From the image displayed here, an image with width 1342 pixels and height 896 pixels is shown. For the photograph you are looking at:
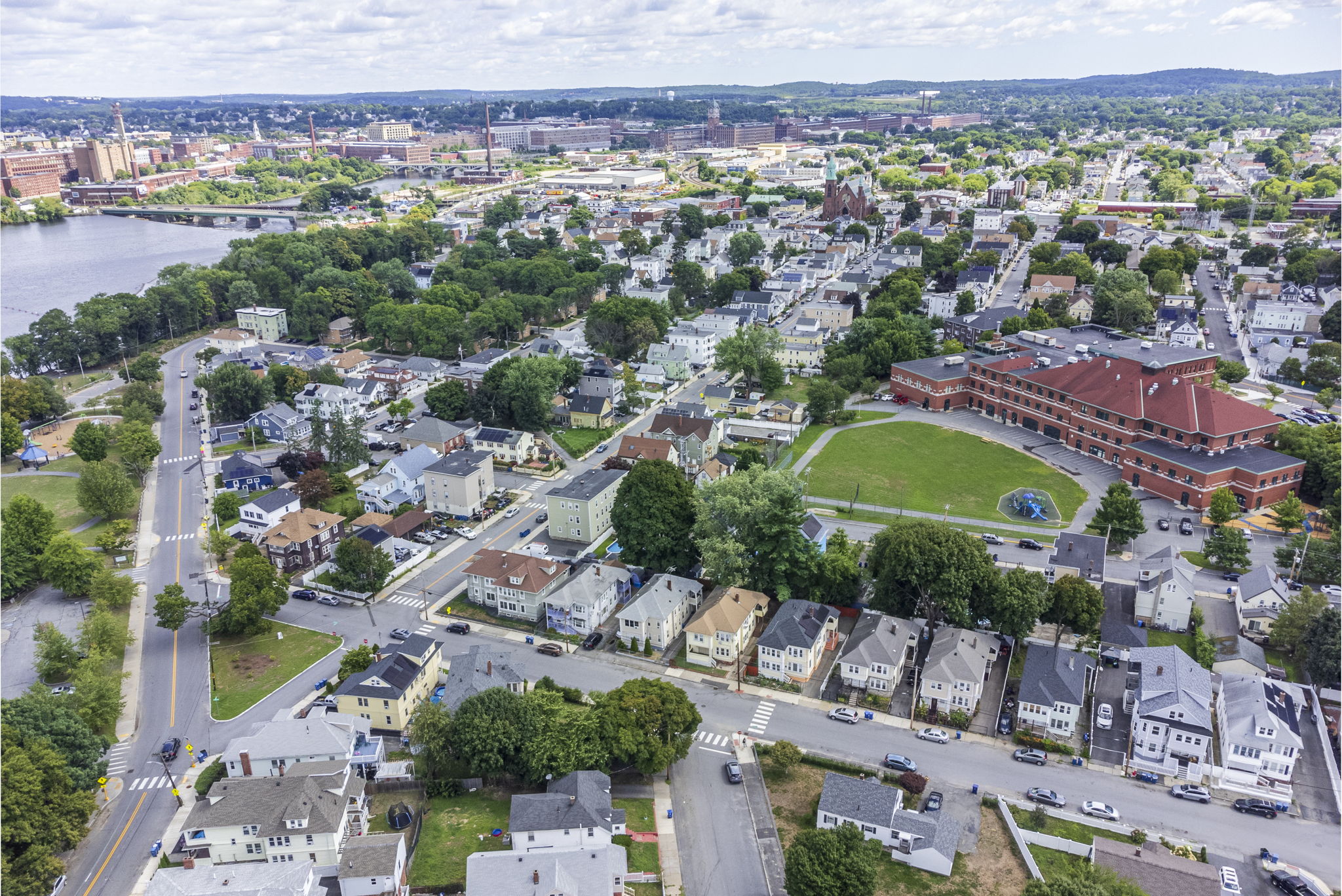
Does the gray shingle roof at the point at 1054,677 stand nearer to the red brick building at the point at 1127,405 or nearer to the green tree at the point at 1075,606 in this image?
the green tree at the point at 1075,606

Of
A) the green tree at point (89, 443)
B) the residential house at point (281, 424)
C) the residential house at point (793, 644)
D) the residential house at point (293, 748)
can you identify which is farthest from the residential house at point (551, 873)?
the green tree at point (89, 443)

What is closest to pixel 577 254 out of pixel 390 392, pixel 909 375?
pixel 390 392

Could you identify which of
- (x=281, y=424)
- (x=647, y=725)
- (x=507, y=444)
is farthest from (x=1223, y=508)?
(x=281, y=424)

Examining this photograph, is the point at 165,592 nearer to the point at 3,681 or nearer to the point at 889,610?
the point at 3,681

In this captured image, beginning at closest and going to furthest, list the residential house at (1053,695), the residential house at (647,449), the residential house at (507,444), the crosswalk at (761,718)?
1. the residential house at (1053,695)
2. the crosswalk at (761,718)
3. the residential house at (647,449)
4. the residential house at (507,444)

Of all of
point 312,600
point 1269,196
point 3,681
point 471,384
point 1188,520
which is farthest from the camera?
point 1269,196

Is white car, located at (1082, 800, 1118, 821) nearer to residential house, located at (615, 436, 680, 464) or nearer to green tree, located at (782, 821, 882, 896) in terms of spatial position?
green tree, located at (782, 821, 882, 896)

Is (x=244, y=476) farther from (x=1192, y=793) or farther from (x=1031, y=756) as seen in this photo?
(x=1192, y=793)
